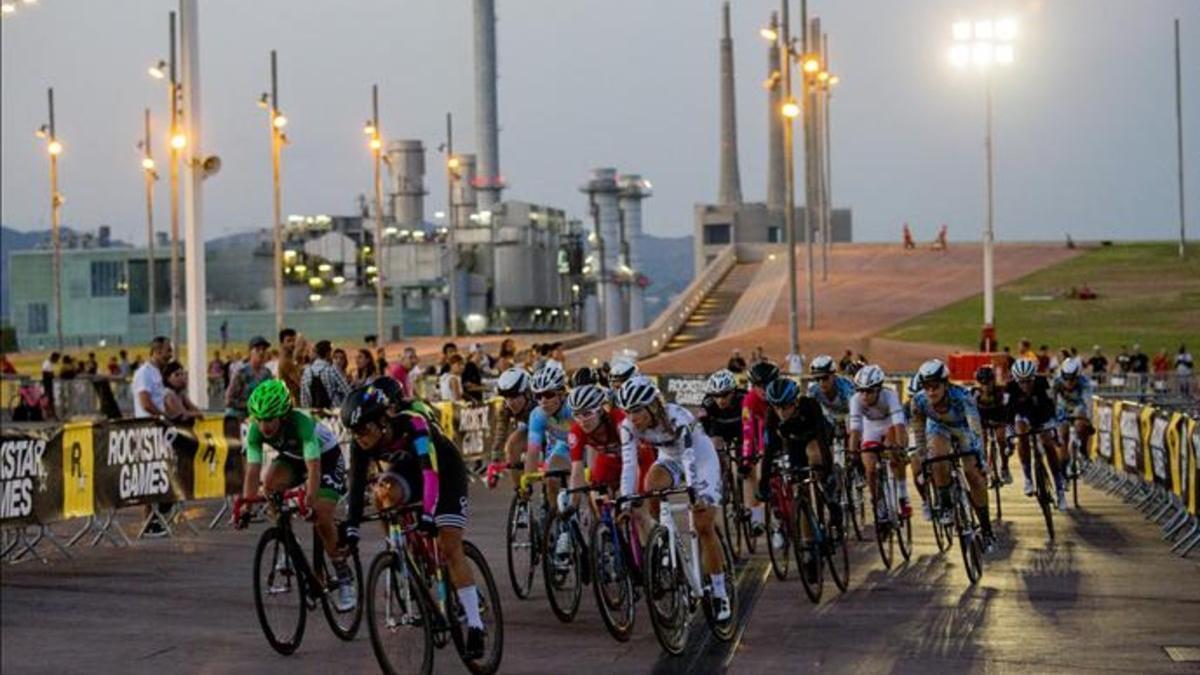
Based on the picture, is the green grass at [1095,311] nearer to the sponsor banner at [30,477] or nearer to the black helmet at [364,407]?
the sponsor banner at [30,477]

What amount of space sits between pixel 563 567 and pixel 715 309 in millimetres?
81688

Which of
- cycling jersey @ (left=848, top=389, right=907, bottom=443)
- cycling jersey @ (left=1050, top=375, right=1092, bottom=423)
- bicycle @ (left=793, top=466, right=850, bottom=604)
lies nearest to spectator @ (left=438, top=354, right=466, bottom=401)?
cycling jersey @ (left=1050, top=375, right=1092, bottom=423)

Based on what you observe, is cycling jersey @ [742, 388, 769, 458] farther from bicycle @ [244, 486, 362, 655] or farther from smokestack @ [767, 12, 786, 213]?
smokestack @ [767, 12, 786, 213]

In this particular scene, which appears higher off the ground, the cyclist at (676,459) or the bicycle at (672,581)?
the cyclist at (676,459)

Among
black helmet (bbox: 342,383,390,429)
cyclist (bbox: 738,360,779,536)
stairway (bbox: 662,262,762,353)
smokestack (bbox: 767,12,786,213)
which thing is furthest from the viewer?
smokestack (bbox: 767,12,786,213)

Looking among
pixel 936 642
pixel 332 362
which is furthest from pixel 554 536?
pixel 332 362

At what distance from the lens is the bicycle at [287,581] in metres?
13.7

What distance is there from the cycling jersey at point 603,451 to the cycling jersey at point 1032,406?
9.83 m

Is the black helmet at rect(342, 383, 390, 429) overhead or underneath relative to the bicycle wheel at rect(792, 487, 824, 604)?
overhead

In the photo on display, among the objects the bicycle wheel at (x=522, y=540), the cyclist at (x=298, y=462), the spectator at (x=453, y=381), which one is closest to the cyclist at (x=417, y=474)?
the cyclist at (x=298, y=462)

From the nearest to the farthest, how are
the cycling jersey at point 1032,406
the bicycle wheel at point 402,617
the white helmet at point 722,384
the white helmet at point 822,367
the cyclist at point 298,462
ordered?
1. the bicycle wheel at point 402,617
2. the cyclist at point 298,462
3. the white helmet at point 722,384
4. the white helmet at point 822,367
5. the cycling jersey at point 1032,406

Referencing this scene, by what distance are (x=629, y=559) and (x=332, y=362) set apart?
12.0m

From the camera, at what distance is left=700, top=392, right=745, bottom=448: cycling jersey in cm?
2098

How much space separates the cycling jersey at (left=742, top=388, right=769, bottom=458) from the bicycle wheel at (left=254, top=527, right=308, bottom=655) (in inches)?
238
